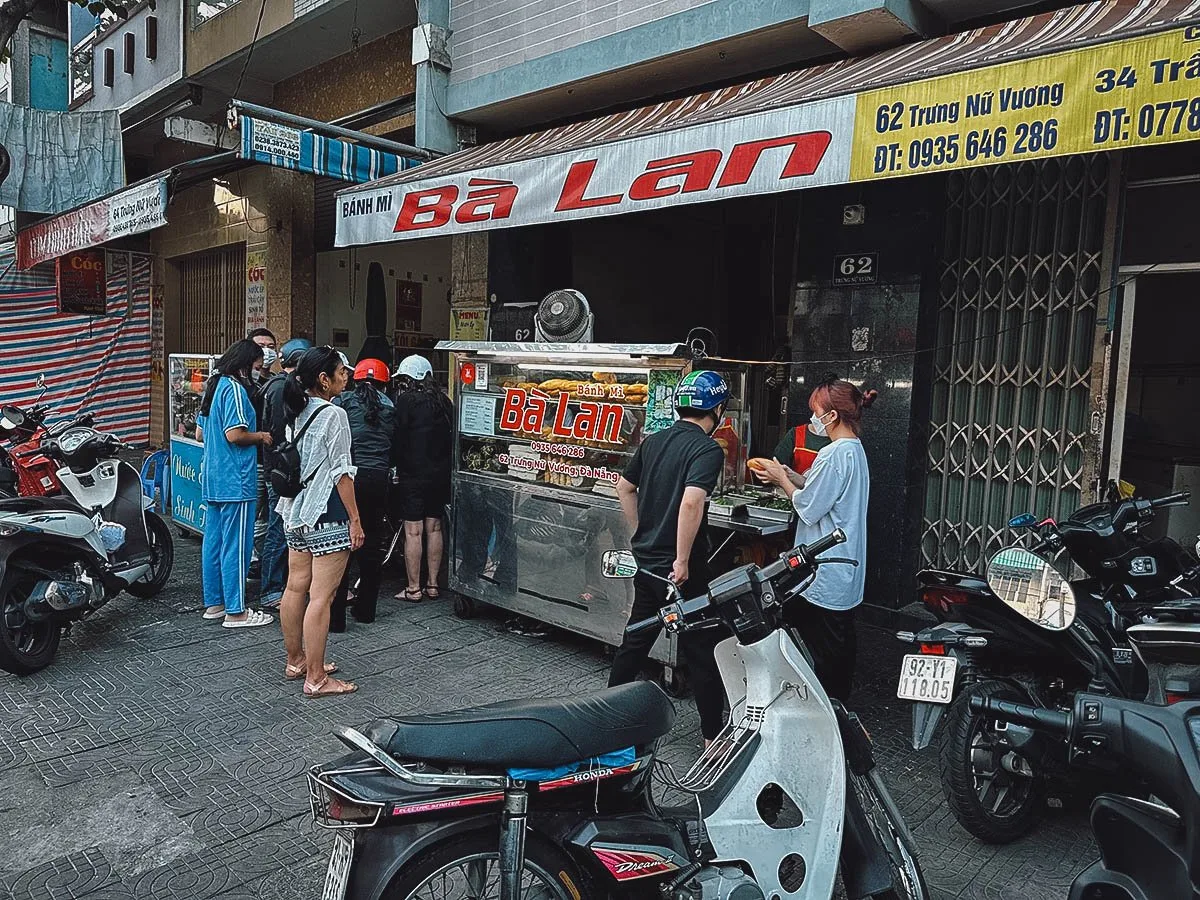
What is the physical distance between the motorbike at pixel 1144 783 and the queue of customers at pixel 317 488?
3.47 m

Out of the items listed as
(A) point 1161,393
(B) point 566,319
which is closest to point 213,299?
(B) point 566,319

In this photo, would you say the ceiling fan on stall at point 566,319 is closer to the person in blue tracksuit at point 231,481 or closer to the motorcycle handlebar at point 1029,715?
the person in blue tracksuit at point 231,481

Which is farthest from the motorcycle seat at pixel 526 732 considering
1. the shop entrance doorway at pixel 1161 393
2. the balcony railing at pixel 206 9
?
the balcony railing at pixel 206 9

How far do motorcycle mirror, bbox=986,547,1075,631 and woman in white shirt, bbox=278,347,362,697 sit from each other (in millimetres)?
3033

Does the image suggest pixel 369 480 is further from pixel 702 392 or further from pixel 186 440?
pixel 186 440

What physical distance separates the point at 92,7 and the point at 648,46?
735cm

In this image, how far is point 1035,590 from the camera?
3.11m

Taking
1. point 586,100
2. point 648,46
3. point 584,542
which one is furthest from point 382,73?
point 584,542

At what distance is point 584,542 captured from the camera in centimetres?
517

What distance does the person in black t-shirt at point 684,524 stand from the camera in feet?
12.2

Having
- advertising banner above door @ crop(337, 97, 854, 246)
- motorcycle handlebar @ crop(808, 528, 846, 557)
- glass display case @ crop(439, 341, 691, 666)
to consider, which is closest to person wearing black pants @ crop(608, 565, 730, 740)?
glass display case @ crop(439, 341, 691, 666)

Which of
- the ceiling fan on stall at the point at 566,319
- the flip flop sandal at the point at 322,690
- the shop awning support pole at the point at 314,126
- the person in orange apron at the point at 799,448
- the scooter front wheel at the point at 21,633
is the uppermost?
the shop awning support pole at the point at 314,126

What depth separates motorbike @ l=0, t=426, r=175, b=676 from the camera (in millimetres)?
4859

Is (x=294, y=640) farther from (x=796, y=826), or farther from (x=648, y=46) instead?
(x=648, y=46)
